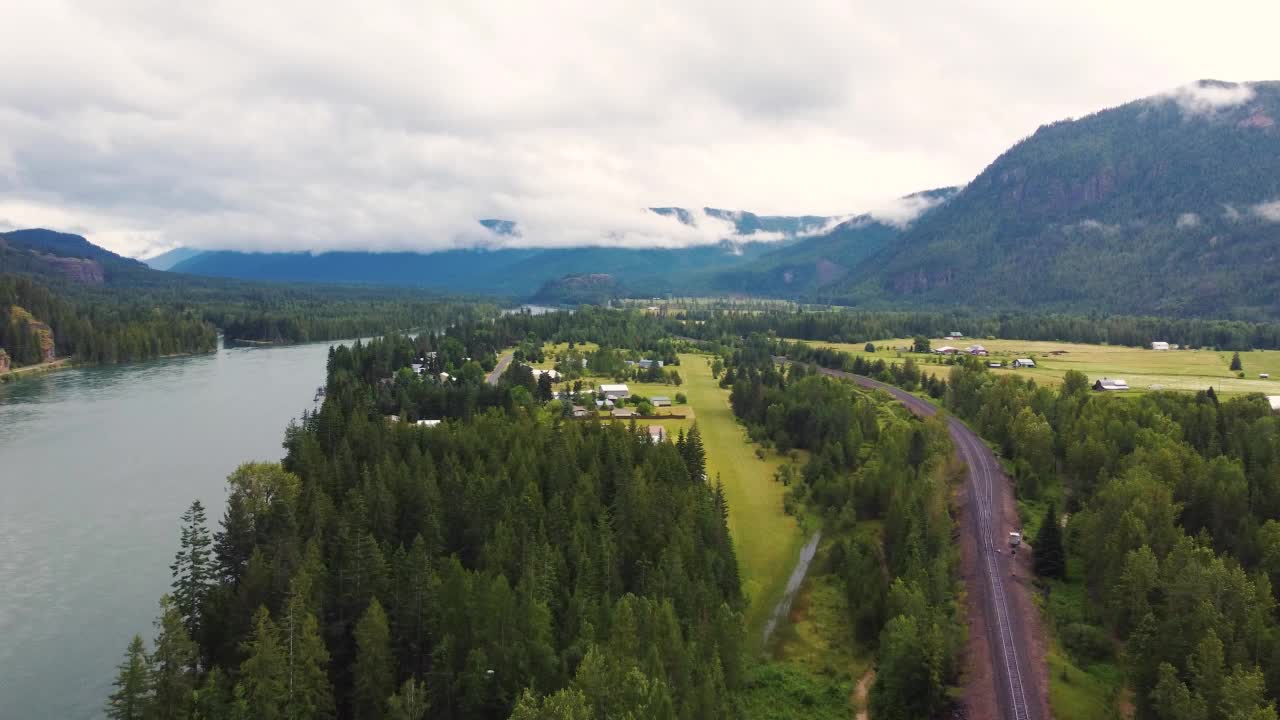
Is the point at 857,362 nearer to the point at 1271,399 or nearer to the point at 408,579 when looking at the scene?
the point at 1271,399

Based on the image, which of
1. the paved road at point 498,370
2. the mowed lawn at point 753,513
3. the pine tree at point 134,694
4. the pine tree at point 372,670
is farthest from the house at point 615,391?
the pine tree at point 134,694

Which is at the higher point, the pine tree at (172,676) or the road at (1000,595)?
the pine tree at (172,676)

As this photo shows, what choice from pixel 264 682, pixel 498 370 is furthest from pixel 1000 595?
pixel 498 370

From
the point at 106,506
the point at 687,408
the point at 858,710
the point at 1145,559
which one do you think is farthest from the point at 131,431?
the point at 1145,559

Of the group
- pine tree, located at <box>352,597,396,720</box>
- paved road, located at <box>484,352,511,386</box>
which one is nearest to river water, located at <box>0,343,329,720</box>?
pine tree, located at <box>352,597,396,720</box>

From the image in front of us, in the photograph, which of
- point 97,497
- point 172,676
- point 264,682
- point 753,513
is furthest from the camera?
point 97,497

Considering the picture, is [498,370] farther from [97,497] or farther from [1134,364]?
[1134,364]

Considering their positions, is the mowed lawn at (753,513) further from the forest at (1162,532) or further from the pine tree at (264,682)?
the pine tree at (264,682)
